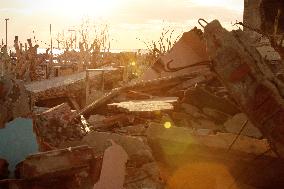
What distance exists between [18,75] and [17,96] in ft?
38.9

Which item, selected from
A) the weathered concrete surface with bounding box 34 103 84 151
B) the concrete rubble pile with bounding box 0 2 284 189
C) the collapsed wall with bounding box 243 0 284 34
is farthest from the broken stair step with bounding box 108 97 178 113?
the collapsed wall with bounding box 243 0 284 34

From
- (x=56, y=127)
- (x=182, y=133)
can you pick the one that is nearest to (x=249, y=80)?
(x=182, y=133)

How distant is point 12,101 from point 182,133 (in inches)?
88.4

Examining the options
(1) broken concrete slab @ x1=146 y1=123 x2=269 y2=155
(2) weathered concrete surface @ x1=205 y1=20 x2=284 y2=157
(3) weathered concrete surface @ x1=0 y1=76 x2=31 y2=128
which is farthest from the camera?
(1) broken concrete slab @ x1=146 y1=123 x2=269 y2=155

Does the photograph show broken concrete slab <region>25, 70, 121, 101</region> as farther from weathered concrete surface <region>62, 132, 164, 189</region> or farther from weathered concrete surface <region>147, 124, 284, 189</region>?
weathered concrete surface <region>147, 124, 284, 189</region>

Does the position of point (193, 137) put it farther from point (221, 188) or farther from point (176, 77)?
point (176, 77)

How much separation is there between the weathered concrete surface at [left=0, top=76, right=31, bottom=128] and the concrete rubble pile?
0.16ft

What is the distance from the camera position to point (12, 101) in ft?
14.5

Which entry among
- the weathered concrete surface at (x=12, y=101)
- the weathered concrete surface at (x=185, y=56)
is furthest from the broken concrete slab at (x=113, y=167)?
the weathered concrete surface at (x=185, y=56)

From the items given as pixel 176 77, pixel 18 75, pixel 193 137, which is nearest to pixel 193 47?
pixel 176 77

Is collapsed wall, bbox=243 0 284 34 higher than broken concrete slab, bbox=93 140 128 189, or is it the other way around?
collapsed wall, bbox=243 0 284 34

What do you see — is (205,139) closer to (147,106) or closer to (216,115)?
(216,115)

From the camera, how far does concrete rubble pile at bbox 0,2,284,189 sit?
376cm

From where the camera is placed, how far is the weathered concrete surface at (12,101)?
4348 mm
